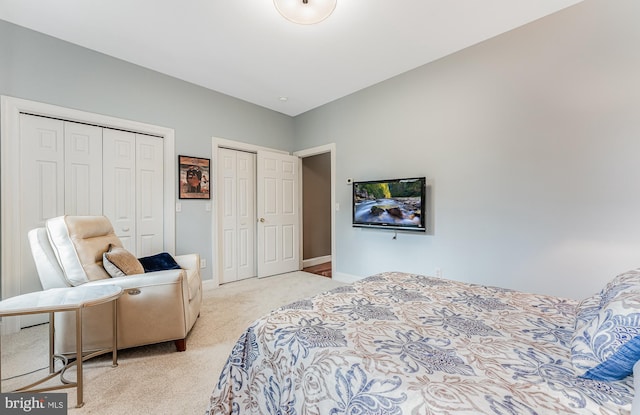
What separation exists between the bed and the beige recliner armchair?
1075 mm

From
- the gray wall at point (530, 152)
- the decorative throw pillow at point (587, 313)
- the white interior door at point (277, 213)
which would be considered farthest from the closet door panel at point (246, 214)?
the decorative throw pillow at point (587, 313)

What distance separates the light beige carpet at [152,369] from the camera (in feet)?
4.87

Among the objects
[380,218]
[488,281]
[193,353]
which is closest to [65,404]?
[193,353]

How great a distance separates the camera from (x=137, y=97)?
3.08 m

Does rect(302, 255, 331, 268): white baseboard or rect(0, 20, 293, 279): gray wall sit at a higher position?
rect(0, 20, 293, 279): gray wall

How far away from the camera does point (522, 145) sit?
2.45m

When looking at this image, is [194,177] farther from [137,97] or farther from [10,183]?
[10,183]

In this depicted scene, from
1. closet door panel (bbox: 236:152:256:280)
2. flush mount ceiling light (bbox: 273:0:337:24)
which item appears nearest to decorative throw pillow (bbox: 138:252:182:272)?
closet door panel (bbox: 236:152:256:280)

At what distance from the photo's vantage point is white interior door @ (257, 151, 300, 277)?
421 centimetres

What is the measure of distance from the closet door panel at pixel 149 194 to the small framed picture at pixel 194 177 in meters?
0.23

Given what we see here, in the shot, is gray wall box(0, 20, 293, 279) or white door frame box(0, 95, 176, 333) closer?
white door frame box(0, 95, 176, 333)

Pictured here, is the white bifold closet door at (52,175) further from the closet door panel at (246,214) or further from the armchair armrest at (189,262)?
the closet door panel at (246,214)

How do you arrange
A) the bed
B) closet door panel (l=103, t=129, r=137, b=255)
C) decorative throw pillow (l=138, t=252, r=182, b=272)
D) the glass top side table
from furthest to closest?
closet door panel (l=103, t=129, r=137, b=255), decorative throw pillow (l=138, t=252, r=182, b=272), the glass top side table, the bed

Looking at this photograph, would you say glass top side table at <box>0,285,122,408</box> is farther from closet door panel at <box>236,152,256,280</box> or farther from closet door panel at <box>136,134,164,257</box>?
closet door panel at <box>236,152,256,280</box>
